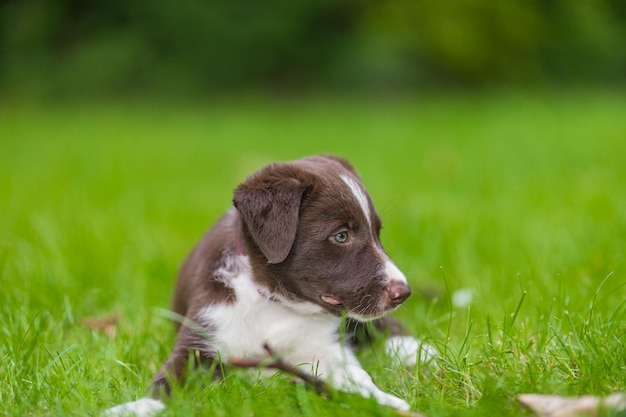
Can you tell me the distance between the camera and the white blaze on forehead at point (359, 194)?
3.17 metres

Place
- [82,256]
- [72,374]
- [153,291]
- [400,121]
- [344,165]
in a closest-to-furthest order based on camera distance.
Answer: [72,374]
[344,165]
[153,291]
[82,256]
[400,121]

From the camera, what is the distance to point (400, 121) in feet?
42.6

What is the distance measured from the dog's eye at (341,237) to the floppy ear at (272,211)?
0.56 feet

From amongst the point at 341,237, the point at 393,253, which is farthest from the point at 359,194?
the point at 393,253

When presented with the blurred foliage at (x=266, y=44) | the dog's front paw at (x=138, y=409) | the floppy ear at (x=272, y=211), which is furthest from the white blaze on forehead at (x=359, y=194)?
the blurred foliage at (x=266, y=44)

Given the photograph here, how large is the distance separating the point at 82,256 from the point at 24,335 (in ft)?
5.01

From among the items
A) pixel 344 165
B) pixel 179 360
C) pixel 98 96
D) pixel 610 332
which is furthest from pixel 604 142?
pixel 98 96

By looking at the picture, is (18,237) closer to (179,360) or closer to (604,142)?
(179,360)

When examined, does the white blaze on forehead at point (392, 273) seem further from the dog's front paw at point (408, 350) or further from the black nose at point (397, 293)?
the dog's front paw at point (408, 350)

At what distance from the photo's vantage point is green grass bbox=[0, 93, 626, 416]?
2.61 m

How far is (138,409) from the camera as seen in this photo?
8.25ft

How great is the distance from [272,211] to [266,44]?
1505 cm

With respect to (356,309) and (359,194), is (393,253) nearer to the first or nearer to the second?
(359,194)

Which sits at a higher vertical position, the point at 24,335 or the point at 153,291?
the point at 24,335
